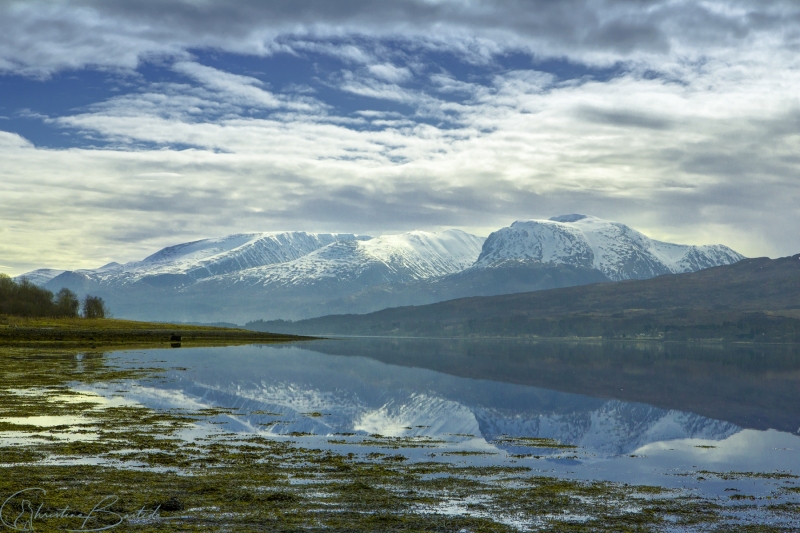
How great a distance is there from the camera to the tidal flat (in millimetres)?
19266

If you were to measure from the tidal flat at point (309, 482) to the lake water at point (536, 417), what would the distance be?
14.9 inches

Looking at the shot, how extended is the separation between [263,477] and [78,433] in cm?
1157

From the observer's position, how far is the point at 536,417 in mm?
47125

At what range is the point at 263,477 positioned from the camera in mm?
24250

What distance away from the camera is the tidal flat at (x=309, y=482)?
19266 mm

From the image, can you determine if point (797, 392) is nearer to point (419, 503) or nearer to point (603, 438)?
point (603, 438)

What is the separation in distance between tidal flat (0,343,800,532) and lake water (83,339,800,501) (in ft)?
1.24

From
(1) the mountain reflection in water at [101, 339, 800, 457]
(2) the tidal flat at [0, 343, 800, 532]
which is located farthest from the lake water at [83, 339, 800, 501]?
(2) the tidal flat at [0, 343, 800, 532]

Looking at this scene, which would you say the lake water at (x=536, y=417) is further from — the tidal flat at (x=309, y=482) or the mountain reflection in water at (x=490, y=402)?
the tidal flat at (x=309, y=482)

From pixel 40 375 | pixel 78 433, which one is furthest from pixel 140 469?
pixel 40 375

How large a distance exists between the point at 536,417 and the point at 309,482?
84.8 ft

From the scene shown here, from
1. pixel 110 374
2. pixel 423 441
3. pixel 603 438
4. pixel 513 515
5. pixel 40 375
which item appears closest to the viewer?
pixel 513 515

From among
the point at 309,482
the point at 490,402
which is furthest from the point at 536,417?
the point at 309,482

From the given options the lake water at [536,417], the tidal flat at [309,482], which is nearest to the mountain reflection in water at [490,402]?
the lake water at [536,417]
